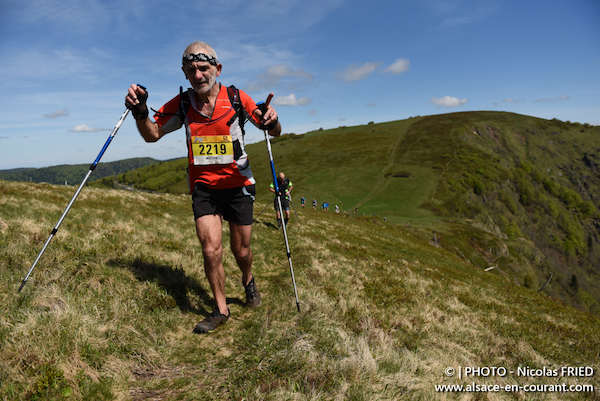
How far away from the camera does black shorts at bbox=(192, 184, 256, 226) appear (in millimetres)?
4672

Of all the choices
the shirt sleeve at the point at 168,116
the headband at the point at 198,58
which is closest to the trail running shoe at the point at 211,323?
the shirt sleeve at the point at 168,116

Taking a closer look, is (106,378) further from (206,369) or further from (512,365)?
(512,365)

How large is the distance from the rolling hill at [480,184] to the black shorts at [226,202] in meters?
40.7

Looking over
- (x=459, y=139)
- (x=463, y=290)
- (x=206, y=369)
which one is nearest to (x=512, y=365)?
(x=206, y=369)

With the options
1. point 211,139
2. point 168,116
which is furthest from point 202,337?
point 168,116

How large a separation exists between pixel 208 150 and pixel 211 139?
0.18 metres

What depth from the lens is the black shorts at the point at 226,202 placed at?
4.67 metres

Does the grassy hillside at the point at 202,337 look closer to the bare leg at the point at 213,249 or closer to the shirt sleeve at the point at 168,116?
the bare leg at the point at 213,249

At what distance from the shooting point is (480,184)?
91750mm

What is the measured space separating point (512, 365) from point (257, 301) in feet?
16.0

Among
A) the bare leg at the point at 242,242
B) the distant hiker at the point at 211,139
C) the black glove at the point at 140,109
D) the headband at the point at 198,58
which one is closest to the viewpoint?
the black glove at the point at 140,109

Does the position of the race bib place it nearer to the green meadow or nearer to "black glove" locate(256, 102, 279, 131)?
"black glove" locate(256, 102, 279, 131)

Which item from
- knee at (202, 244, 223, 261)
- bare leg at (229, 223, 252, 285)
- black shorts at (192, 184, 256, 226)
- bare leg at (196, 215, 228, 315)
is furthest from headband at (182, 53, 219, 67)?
knee at (202, 244, 223, 261)

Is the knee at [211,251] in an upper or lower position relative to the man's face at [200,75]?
lower
